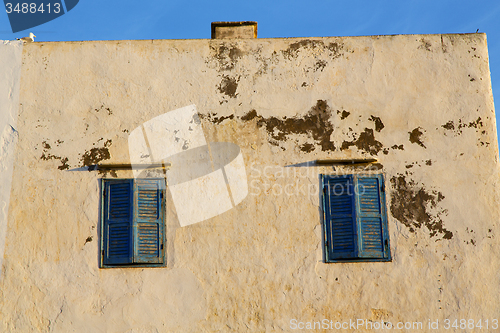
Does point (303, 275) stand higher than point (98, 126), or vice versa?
point (98, 126)

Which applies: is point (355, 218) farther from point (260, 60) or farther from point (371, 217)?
point (260, 60)

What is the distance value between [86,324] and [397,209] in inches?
167

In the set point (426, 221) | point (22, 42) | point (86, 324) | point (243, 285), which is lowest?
point (86, 324)

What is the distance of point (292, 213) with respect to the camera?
677 centimetres

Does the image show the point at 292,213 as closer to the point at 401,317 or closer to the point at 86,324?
the point at 401,317

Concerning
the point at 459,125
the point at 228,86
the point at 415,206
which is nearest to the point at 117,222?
the point at 228,86

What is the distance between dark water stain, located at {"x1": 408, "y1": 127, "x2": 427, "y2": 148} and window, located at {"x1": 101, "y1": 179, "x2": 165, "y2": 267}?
343cm

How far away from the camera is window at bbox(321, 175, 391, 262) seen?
6.61 meters

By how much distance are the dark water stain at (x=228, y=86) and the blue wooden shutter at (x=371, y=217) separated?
6.78 feet

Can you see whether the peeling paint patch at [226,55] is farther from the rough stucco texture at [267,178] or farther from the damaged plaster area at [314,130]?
the damaged plaster area at [314,130]

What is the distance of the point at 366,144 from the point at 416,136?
27.5 inches

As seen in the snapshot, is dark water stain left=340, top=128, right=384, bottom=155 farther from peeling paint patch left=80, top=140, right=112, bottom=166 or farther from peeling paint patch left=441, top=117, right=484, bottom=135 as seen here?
peeling paint patch left=80, top=140, right=112, bottom=166

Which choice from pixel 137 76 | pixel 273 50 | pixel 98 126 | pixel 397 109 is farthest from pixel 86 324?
pixel 397 109

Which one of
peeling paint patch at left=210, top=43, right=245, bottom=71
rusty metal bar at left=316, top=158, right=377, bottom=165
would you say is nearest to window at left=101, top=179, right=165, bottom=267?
peeling paint patch at left=210, top=43, right=245, bottom=71
